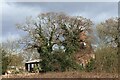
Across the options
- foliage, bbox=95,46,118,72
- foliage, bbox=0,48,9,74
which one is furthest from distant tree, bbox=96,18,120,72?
foliage, bbox=0,48,9,74

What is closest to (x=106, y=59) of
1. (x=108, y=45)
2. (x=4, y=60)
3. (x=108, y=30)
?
(x=108, y=45)

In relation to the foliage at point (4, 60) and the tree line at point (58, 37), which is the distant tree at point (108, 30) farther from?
the foliage at point (4, 60)

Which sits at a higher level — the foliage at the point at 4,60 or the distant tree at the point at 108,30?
the distant tree at the point at 108,30

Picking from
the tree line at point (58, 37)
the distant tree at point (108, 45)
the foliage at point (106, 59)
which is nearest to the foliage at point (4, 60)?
the tree line at point (58, 37)

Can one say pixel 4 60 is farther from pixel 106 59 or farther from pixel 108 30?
pixel 106 59

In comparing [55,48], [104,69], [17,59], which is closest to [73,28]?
[55,48]

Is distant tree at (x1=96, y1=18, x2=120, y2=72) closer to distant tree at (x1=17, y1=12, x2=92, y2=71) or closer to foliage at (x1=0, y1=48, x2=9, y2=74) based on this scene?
distant tree at (x1=17, y1=12, x2=92, y2=71)

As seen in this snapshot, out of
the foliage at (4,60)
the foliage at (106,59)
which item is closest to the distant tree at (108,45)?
the foliage at (106,59)

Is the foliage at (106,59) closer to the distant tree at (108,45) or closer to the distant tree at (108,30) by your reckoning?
the distant tree at (108,45)

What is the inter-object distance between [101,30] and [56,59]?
20.8ft

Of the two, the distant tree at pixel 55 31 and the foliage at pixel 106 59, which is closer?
the foliage at pixel 106 59

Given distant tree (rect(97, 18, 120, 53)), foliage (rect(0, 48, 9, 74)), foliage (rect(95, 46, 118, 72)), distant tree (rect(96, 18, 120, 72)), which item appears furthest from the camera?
distant tree (rect(97, 18, 120, 53))

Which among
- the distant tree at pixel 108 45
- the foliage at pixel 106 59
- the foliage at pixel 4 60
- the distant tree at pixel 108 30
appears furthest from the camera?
the distant tree at pixel 108 30

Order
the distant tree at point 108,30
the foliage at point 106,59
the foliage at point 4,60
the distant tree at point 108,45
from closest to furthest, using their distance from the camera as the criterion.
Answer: the foliage at point 106,59
the distant tree at point 108,45
the foliage at point 4,60
the distant tree at point 108,30
